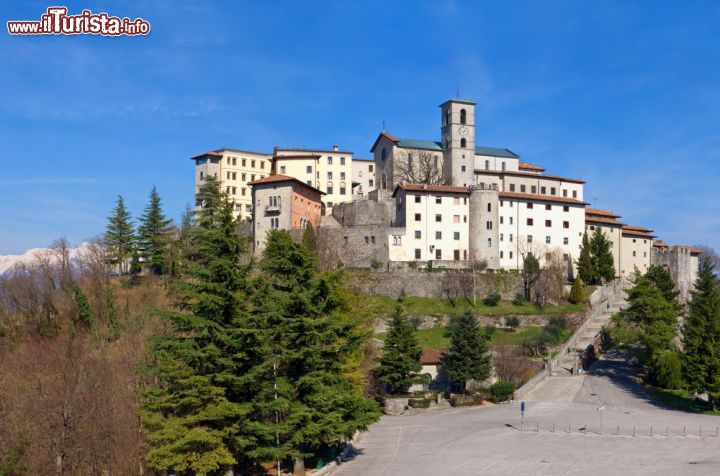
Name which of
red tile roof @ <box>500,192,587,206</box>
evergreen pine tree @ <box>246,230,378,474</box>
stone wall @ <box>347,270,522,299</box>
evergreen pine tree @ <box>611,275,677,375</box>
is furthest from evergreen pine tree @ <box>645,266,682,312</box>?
evergreen pine tree @ <box>246,230,378,474</box>

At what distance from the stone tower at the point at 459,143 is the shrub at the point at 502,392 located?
41.9 metres

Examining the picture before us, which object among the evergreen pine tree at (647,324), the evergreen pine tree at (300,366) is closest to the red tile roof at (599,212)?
the evergreen pine tree at (647,324)

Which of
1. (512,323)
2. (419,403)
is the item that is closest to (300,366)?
(419,403)

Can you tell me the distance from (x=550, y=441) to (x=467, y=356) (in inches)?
667

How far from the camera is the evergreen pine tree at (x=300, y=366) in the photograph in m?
32.8

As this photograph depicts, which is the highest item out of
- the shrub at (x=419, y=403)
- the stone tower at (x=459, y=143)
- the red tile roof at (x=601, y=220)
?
the stone tower at (x=459, y=143)

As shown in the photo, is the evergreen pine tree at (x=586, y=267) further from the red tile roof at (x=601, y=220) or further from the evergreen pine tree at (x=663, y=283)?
the evergreen pine tree at (x=663, y=283)

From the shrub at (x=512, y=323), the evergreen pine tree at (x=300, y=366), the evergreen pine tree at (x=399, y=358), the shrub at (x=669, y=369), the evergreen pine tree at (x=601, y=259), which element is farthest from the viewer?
the evergreen pine tree at (x=601, y=259)

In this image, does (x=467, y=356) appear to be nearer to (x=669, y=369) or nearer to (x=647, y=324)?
(x=647, y=324)

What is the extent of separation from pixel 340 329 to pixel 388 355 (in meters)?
21.0

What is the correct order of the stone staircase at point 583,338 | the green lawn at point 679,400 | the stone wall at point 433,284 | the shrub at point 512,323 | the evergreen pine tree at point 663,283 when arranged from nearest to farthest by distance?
the green lawn at point 679,400
the stone staircase at point 583,338
the evergreen pine tree at point 663,283
the shrub at point 512,323
the stone wall at point 433,284

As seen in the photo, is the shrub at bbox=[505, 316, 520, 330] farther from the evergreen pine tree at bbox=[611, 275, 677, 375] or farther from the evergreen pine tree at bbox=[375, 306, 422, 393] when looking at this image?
the evergreen pine tree at bbox=[375, 306, 422, 393]

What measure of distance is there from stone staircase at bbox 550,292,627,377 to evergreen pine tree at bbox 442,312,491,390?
26.5 feet

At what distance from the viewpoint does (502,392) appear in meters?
57.6
